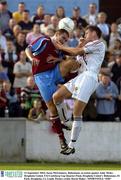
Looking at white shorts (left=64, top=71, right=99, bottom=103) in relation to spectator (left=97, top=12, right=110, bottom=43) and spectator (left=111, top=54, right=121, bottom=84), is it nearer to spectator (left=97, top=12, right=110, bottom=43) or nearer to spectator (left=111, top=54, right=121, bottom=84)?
spectator (left=111, top=54, right=121, bottom=84)

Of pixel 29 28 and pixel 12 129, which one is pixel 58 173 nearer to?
pixel 12 129

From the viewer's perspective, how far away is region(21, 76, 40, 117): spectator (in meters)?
21.7

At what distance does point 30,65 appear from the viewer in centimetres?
2291

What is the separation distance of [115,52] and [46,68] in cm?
847

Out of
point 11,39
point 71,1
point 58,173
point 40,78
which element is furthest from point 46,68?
point 71,1

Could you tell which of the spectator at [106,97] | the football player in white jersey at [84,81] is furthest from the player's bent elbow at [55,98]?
the spectator at [106,97]

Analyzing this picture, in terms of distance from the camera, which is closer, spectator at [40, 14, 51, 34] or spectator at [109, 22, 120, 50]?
spectator at [40, 14, 51, 34]

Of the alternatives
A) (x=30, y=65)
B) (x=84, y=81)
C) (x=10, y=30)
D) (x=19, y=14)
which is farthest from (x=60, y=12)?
(x=84, y=81)

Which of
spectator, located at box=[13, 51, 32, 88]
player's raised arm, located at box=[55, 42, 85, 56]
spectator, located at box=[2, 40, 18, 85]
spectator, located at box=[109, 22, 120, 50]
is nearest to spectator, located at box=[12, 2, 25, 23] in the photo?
spectator, located at box=[2, 40, 18, 85]

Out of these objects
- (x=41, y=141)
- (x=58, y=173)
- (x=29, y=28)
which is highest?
(x=58, y=173)

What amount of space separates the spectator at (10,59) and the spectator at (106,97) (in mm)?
2580

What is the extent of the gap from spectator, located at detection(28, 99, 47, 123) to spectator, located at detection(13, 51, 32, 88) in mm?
1326

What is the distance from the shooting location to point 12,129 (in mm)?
21281

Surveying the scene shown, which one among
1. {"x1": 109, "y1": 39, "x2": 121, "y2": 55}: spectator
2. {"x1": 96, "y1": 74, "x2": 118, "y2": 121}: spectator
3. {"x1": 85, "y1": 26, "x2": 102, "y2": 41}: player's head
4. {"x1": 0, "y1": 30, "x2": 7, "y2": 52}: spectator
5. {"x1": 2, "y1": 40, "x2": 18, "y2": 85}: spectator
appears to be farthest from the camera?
{"x1": 109, "y1": 39, "x2": 121, "y2": 55}: spectator
